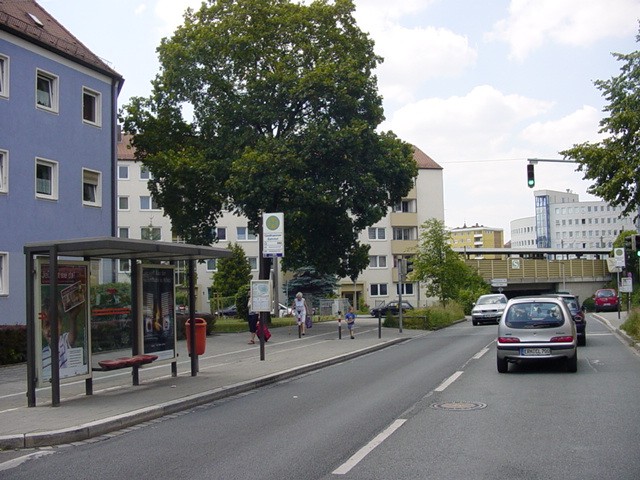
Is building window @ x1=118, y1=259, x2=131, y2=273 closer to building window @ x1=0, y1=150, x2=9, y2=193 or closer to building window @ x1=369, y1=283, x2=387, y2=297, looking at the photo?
building window @ x1=0, y1=150, x2=9, y2=193

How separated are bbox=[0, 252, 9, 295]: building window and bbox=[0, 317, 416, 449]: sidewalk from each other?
6.12 metres

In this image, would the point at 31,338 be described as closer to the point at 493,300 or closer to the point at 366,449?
the point at 366,449

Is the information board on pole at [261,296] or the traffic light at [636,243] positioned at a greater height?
the traffic light at [636,243]

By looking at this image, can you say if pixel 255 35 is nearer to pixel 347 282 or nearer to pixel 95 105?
pixel 95 105

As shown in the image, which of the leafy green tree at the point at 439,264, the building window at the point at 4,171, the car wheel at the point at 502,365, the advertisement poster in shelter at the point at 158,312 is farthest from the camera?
the leafy green tree at the point at 439,264

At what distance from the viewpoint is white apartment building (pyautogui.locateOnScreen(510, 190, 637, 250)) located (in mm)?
171250

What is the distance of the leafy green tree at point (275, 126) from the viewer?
32000 mm

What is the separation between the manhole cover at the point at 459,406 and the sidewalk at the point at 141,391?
3875mm

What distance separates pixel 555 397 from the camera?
39.2ft

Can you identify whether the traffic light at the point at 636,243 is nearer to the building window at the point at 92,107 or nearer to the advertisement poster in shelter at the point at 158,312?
the advertisement poster in shelter at the point at 158,312

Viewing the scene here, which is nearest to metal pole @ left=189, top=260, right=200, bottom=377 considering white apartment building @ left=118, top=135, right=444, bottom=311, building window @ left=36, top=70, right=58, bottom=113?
building window @ left=36, top=70, right=58, bottom=113

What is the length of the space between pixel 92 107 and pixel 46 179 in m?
4.29

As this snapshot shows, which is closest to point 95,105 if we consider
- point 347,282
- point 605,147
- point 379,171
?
point 379,171

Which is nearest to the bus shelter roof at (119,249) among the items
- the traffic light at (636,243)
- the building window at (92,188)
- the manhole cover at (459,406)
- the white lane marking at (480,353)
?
the manhole cover at (459,406)
